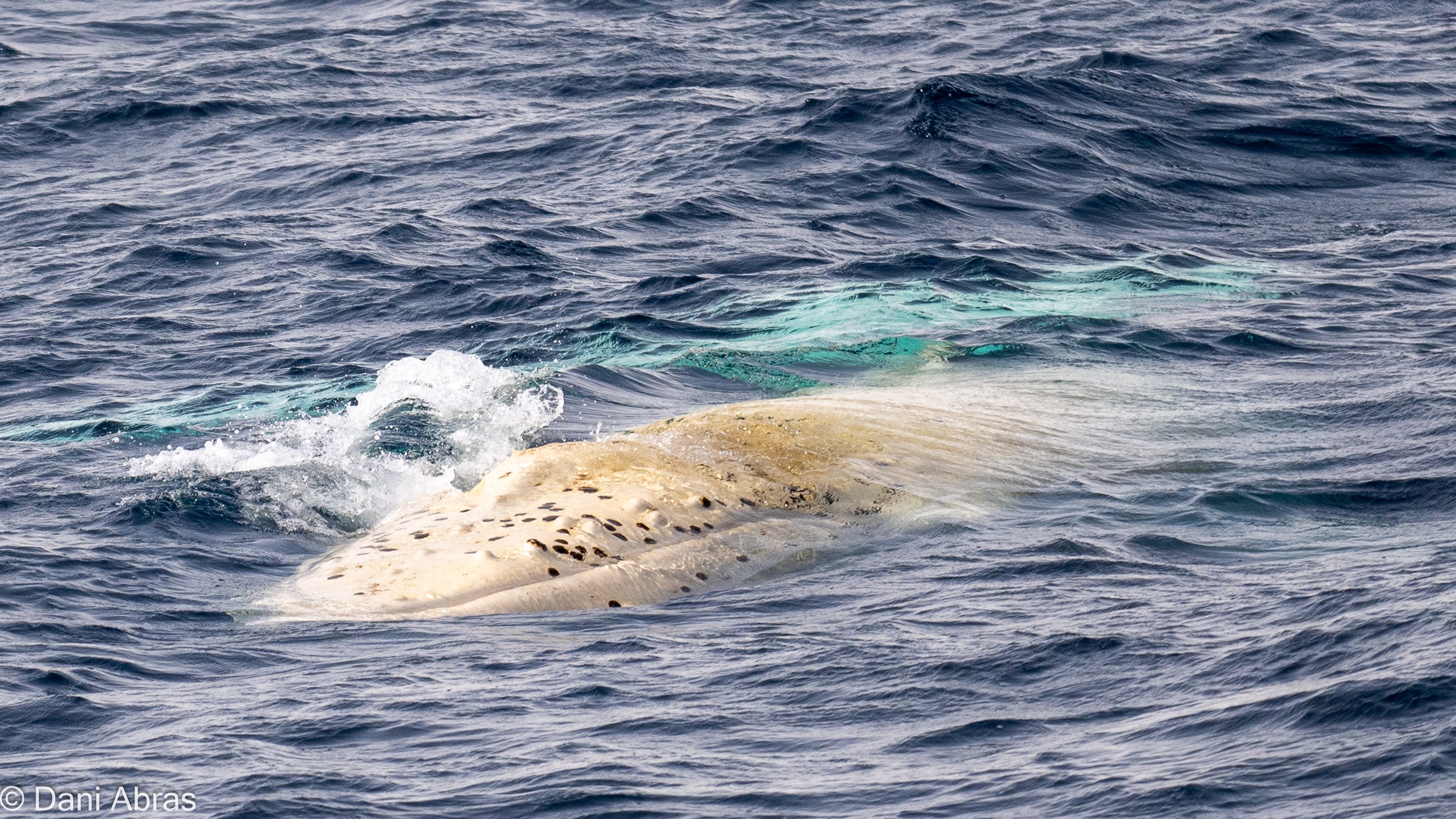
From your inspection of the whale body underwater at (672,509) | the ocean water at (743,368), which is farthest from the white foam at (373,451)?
the whale body underwater at (672,509)

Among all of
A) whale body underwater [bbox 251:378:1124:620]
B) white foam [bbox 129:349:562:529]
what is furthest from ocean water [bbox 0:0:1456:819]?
whale body underwater [bbox 251:378:1124:620]

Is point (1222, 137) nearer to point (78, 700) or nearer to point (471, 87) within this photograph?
point (471, 87)

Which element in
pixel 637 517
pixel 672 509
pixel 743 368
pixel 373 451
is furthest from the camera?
pixel 743 368

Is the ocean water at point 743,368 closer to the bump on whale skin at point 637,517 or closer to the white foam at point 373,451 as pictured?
the white foam at point 373,451

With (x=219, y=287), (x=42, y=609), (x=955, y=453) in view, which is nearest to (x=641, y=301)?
(x=219, y=287)

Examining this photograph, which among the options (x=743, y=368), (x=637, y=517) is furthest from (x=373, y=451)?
(x=743, y=368)

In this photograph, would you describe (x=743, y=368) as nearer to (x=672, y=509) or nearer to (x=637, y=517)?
(x=672, y=509)
